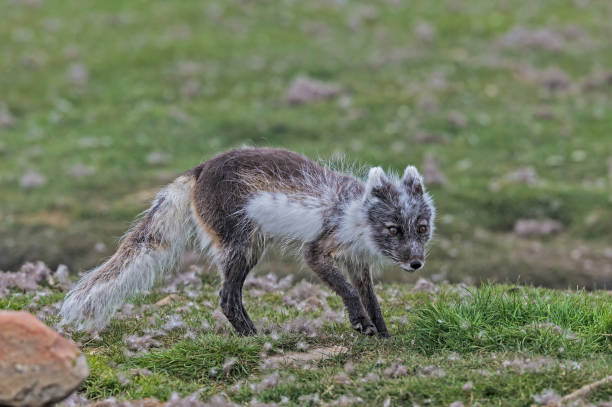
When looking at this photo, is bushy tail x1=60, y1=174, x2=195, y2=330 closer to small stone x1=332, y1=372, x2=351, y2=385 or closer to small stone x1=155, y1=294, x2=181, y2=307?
small stone x1=155, y1=294, x2=181, y2=307

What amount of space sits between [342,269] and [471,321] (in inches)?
72.9

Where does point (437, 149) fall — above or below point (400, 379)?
above

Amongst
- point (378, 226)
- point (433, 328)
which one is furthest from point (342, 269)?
point (433, 328)

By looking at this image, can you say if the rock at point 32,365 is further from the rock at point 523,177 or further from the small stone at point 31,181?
the rock at point 523,177

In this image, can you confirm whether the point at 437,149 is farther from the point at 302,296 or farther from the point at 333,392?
the point at 333,392

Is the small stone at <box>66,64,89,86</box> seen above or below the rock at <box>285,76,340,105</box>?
below

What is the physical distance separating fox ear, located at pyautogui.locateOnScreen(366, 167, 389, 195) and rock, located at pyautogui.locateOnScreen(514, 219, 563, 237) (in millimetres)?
9376

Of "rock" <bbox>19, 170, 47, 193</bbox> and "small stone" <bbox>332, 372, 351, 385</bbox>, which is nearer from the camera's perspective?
"small stone" <bbox>332, 372, 351, 385</bbox>

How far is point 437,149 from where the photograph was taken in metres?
21.4

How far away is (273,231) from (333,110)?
15.0 m

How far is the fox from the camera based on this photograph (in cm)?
875

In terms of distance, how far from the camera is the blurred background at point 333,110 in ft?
57.0

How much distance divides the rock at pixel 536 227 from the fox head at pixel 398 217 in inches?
357

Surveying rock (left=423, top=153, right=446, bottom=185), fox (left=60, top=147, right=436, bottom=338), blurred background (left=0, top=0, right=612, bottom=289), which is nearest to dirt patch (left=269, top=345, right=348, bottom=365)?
fox (left=60, top=147, right=436, bottom=338)
